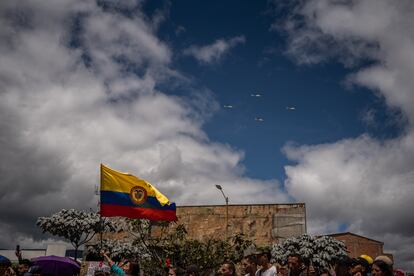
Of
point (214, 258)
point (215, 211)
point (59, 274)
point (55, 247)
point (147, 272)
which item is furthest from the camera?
point (55, 247)

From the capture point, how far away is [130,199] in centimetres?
1128

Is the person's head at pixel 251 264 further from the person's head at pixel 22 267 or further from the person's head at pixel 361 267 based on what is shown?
the person's head at pixel 22 267

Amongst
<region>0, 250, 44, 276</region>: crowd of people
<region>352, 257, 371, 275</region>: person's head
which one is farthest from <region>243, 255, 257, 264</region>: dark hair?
<region>0, 250, 44, 276</region>: crowd of people

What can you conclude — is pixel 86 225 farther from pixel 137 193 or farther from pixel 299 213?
pixel 137 193

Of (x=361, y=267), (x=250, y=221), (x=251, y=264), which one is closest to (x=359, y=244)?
(x=250, y=221)

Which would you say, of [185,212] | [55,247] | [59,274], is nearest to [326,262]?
[185,212]

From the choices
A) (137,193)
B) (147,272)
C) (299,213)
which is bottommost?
(147,272)

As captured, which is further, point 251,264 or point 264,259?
point 251,264

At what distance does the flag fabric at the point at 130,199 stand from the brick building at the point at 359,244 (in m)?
32.6

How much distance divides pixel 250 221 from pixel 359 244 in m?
15.4

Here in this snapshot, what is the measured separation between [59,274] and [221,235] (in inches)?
901

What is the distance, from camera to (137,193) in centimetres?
1149

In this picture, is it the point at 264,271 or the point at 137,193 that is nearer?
the point at 264,271

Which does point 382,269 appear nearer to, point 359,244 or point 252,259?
point 252,259
